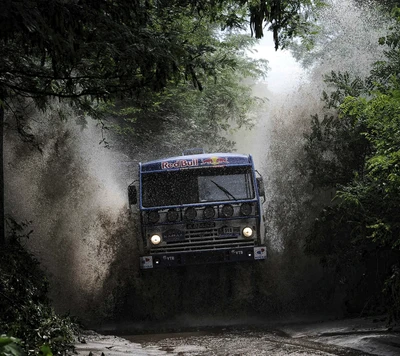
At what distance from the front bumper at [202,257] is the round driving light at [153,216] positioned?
2.47 feet

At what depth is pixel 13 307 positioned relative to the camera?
9.97 metres

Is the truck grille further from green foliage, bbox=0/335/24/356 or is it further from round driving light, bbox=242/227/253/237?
green foliage, bbox=0/335/24/356

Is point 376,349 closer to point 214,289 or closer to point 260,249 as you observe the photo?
point 260,249

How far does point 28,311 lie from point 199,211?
6.41 metres

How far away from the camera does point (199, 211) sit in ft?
52.9

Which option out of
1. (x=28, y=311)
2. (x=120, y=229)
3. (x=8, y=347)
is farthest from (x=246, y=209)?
(x=8, y=347)

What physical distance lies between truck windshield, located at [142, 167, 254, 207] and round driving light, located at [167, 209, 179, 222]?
0.64 feet

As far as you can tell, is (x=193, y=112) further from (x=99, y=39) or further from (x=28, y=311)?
(x=99, y=39)

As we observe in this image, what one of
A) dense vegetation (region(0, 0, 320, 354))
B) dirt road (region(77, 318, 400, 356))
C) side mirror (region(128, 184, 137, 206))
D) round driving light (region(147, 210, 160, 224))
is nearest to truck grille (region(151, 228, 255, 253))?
round driving light (region(147, 210, 160, 224))

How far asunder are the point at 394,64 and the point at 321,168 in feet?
13.9

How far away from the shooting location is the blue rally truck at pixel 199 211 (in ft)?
52.5

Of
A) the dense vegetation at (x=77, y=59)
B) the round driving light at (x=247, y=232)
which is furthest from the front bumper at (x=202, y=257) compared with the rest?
the dense vegetation at (x=77, y=59)

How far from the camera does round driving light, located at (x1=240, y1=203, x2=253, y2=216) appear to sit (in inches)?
636

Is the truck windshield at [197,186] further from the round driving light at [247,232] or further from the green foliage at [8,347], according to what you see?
the green foliage at [8,347]
